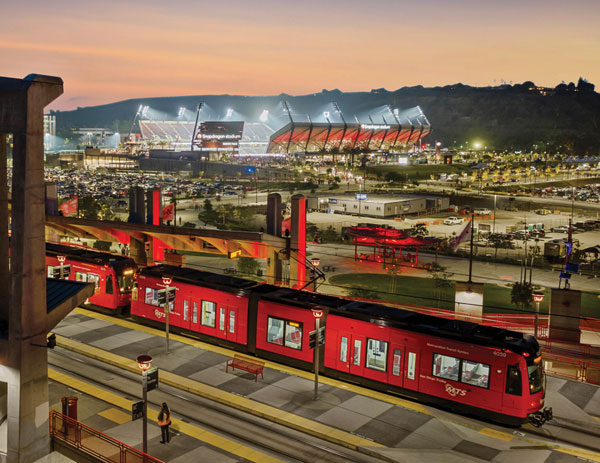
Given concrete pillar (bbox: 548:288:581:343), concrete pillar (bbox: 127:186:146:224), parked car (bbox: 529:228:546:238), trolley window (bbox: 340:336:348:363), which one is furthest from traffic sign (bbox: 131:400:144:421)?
parked car (bbox: 529:228:546:238)

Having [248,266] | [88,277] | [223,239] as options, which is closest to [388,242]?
[248,266]

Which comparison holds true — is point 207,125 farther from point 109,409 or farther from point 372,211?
point 109,409

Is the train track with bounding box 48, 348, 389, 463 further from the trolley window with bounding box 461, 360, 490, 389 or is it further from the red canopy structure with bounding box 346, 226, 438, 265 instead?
the red canopy structure with bounding box 346, 226, 438, 265

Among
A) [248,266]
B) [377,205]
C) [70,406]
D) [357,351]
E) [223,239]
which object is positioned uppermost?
[223,239]

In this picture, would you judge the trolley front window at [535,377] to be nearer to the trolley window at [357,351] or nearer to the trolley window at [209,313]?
the trolley window at [357,351]

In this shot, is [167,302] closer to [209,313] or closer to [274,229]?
[209,313]

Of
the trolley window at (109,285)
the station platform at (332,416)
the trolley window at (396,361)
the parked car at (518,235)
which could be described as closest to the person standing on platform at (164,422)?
the station platform at (332,416)
